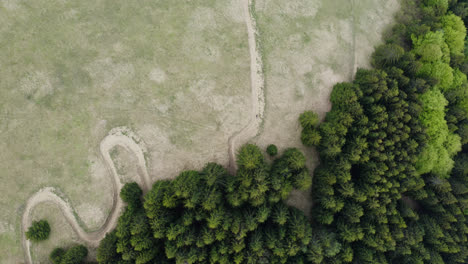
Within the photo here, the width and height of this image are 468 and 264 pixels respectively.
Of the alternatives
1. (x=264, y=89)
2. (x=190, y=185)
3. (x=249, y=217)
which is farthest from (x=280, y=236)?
(x=264, y=89)

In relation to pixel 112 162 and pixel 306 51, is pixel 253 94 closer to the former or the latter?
pixel 306 51

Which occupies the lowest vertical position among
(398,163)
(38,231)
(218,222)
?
(398,163)

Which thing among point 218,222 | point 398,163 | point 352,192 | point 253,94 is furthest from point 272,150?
point 398,163

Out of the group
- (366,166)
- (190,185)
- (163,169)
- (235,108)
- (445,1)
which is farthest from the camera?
(445,1)

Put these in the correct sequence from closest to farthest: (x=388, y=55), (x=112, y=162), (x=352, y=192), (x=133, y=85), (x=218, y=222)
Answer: (x=218, y=222) → (x=352, y=192) → (x=112, y=162) → (x=133, y=85) → (x=388, y=55)

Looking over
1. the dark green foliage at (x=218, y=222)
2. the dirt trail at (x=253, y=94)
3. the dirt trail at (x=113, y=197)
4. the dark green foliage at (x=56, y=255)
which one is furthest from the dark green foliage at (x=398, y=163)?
the dark green foliage at (x=56, y=255)

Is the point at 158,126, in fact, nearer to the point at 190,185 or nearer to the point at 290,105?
the point at 190,185

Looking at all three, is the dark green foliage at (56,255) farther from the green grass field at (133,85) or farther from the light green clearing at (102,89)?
the light green clearing at (102,89)

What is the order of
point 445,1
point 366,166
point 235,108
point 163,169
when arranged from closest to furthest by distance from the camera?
point 366,166, point 163,169, point 235,108, point 445,1
